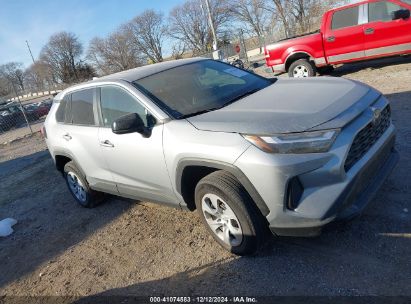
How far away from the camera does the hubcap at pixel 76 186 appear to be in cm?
550

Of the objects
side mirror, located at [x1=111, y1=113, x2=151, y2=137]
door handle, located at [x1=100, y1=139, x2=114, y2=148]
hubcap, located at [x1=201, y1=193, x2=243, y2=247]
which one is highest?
side mirror, located at [x1=111, y1=113, x2=151, y2=137]

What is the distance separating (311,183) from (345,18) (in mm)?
8855

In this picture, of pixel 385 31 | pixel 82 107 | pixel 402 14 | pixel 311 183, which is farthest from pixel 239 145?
pixel 385 31

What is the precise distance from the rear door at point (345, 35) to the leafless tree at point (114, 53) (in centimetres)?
5287

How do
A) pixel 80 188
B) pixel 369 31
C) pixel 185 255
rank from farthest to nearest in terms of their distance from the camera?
pixel 369 31 < pixel 80 188 < pixel 185 255

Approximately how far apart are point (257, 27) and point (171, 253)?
1867 inches

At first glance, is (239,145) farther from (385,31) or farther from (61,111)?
(385,31)

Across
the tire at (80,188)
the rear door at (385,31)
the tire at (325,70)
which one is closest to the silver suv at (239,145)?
the tire at (80,188)

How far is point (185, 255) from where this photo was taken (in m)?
3.84

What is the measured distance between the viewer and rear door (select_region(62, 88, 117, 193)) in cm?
455

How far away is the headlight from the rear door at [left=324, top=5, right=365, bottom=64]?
831 cm

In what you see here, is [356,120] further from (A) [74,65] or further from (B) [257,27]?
(A) [74,65]

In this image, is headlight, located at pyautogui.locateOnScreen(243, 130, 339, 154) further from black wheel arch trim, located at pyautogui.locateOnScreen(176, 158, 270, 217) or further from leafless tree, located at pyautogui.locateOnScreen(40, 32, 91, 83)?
leafless tree, located at pyautogui.locateOnScreen(40, 32, 91, 83)

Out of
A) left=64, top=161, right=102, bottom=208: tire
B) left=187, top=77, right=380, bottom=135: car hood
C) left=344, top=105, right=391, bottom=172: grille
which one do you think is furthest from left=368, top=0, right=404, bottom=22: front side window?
left=64, top=161, right=102, bottom=208: tire
